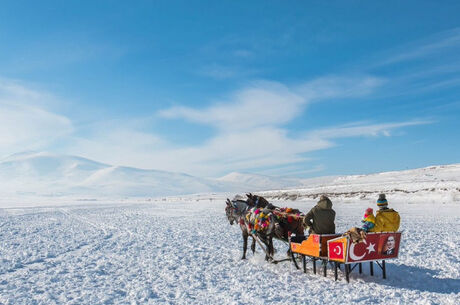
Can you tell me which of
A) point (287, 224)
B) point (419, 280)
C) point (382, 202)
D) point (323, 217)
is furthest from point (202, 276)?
point (419, 280)

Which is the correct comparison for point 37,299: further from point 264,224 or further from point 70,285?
point 264,224

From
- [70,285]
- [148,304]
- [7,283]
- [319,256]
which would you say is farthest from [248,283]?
[7,283]

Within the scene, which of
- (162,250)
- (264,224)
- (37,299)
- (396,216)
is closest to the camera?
(37,299)

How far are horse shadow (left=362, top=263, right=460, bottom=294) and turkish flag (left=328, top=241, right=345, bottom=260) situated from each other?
120cm

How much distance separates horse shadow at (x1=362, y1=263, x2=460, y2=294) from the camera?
7550 mm

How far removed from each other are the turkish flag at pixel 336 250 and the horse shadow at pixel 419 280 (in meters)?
1.20

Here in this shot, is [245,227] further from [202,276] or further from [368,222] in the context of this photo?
[368,222]

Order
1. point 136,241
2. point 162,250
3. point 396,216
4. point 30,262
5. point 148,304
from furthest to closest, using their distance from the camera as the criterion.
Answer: point 136,241 < point 162,250 < point 30,262 < point 396,216 < point 148,304

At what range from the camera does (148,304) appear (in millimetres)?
7098

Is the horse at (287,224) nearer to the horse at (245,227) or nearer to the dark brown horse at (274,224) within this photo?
the dark brown horse at (274,224)

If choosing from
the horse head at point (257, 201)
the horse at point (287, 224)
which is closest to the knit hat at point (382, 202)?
the horse at point (287, 224)

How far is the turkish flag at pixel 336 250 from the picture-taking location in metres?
7.73

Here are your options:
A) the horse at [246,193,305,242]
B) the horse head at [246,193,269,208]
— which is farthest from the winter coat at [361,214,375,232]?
the horse head at [246,193,269,208]

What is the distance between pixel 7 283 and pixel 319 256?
783cm
